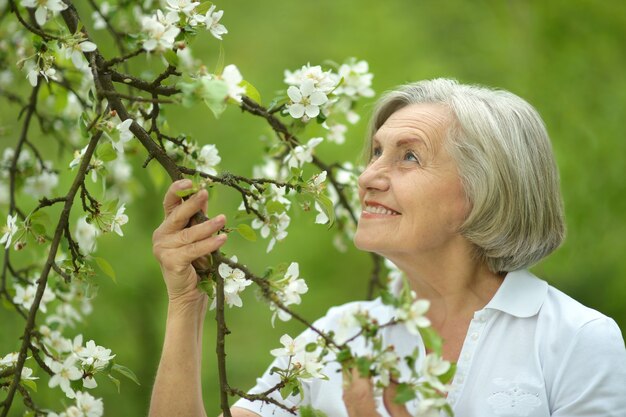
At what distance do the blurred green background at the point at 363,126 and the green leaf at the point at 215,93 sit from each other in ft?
9.11

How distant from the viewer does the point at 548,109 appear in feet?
14.8

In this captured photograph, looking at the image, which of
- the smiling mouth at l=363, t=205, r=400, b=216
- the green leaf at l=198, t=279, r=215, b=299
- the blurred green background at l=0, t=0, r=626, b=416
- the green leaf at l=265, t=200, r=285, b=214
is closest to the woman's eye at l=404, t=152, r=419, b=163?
the smiling mouth at l=363, t=205, r=400, b=216

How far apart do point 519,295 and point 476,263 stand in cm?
18

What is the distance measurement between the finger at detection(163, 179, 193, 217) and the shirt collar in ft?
3.17

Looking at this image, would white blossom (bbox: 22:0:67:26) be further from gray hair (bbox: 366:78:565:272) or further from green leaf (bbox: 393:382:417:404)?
gray hair (bbox: 366:78:565:272)

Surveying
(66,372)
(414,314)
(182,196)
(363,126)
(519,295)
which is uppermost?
(363,126)

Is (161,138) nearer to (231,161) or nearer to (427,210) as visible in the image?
(427,210)

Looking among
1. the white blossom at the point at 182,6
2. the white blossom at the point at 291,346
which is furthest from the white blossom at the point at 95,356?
the white blossom at the point at 182,6

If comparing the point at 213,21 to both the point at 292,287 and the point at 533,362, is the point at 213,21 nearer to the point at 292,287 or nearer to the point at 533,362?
the point at 292,287

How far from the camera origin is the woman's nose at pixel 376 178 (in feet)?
7.38

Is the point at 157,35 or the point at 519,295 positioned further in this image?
the point at 519,295

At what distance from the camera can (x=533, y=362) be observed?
2.15 meters

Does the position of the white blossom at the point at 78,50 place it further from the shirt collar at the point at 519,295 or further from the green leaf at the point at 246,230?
the shirt collar at the point at 519,295

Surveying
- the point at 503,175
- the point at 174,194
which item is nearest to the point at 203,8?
the point at 174,194
